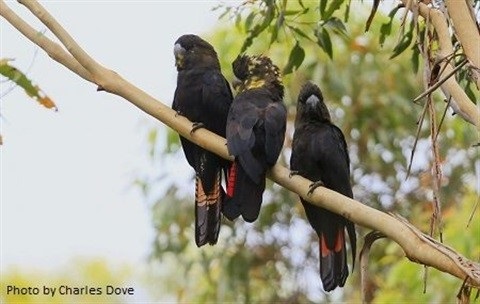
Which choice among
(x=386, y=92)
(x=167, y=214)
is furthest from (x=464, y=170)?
(x=167, y=214)

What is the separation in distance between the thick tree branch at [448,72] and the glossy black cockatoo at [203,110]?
2.76 feet

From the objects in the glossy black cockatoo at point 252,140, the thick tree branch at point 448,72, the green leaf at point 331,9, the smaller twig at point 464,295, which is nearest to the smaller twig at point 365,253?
the smaller twig at point 464,295

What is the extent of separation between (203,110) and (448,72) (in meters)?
1.00

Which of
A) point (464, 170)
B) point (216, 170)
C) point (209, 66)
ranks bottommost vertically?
point (216, 170)

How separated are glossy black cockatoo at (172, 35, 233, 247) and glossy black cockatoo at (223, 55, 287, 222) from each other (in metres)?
0.08

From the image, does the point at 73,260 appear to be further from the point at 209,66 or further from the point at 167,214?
the point at 209,66

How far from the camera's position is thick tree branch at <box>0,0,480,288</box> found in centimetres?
242

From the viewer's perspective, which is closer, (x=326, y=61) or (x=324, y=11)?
(x=324, y=11)

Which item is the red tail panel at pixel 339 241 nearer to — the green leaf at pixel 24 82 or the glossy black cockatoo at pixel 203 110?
the glossy black cockatoo at pixel 203 110

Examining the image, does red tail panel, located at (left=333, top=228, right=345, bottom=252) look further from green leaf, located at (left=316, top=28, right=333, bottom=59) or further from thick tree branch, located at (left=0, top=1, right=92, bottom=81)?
thick tree branch, located at (left=0, top=1, right=92, bottom=81)

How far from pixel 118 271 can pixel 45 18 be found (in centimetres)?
842

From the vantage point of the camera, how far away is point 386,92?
23.2 ft

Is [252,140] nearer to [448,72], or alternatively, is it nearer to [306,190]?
[306,190]

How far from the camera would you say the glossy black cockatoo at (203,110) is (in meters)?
3.43
